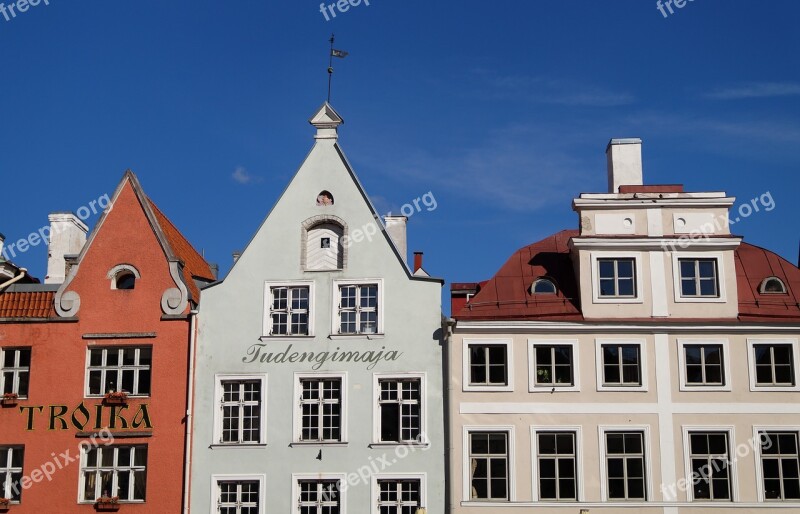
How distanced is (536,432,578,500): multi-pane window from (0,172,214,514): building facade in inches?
457

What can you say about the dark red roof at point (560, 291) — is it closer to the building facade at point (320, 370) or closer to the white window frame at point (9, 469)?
the building facade at point (320, 370)

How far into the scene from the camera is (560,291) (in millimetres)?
38719

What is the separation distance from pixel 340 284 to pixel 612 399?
385 inches

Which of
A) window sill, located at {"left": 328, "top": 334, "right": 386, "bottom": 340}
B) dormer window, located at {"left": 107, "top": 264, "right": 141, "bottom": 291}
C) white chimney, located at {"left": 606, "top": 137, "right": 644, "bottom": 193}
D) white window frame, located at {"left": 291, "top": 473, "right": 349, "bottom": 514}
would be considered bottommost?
white window frame, located at {"left": 291, "top": 473, "right": 349, "bottom": 514}

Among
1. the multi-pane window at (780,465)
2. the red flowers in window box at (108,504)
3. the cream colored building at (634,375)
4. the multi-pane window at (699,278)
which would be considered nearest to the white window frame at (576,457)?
the cream colored building at (634,375)

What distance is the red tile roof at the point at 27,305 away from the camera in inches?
1538

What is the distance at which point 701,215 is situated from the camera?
3866 centimetres

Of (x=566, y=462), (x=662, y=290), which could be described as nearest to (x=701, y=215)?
(x=662, y=290)

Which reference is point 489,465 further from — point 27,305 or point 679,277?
point 27,305

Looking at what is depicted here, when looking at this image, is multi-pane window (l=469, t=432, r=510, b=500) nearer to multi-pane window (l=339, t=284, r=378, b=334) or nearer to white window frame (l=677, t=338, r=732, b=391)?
multi-pane window (l=339, t=284, r=378, b=334)

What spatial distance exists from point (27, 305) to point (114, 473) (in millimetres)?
6831

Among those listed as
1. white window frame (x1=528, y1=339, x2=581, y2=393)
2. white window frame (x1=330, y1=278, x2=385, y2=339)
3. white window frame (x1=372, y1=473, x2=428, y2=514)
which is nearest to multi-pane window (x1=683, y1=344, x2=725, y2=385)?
white window frame (x1=528, y1=339, x2=581, y2=393)

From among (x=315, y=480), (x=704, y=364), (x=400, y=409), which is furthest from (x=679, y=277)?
(x=315, y=480)

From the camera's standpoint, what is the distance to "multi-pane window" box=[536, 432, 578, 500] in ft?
119
